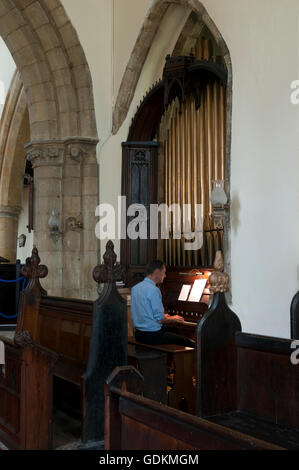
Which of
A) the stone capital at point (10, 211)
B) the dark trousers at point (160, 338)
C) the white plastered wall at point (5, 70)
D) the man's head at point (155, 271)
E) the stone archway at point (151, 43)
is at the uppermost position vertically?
the white plastered wall at point (5, 70)

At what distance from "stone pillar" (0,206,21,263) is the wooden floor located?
996 centimetres

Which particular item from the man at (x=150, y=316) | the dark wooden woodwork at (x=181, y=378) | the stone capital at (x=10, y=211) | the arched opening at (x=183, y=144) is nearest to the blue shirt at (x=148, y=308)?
the man at (x=150, y=316)

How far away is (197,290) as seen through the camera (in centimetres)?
677

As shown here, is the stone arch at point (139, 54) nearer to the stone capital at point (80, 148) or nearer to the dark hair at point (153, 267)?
the stone capital at point (80, 148)

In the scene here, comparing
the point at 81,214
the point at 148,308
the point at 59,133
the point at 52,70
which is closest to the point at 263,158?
the point at 148,308

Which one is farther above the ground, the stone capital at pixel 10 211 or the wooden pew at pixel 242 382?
the stone capital at pixel 10 211

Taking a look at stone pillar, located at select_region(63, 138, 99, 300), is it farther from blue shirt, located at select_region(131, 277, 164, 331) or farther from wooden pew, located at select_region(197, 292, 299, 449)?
wooden pew, located at select_region(197, 292, 299, 449)

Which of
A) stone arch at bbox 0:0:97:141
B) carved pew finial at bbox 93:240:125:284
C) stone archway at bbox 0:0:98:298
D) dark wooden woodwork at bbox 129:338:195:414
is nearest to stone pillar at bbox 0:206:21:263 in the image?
stone archway at bbox 0:0:98:298

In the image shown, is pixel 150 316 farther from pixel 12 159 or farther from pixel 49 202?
pixel 12 159

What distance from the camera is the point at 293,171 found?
16.9ft

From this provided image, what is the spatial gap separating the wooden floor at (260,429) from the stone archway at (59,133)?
514 cm

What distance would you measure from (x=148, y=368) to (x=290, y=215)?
195 centimetres

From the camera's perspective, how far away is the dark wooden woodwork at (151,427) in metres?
1.76

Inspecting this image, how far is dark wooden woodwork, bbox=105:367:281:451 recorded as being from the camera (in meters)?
1.76
